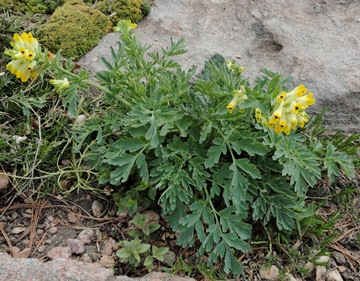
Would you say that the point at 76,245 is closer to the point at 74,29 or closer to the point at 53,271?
the point at 53,271

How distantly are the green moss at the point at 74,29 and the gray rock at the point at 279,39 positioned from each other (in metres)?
0.09

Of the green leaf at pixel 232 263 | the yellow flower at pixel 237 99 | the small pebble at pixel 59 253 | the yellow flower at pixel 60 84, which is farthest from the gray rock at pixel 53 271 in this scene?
the yellow flower at pixel 237 99

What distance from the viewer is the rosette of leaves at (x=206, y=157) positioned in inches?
101

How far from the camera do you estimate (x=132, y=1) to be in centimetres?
426

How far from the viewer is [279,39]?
13.7ft

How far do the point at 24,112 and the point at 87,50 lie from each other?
1014 millimetres

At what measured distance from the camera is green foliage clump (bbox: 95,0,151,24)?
4.19 metres

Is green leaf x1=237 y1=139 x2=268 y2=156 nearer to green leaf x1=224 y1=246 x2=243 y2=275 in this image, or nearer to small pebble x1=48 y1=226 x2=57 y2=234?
green leaf x1=224 y1=246 x2=243 y2=275

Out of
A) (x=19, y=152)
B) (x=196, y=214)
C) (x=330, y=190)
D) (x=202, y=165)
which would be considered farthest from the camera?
(x=330, y=190)

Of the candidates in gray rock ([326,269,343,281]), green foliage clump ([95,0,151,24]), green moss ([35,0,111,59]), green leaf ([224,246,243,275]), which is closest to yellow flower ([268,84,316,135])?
green leaf ([224,246,243,275])

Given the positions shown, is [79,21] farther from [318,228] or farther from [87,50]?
[318,228]

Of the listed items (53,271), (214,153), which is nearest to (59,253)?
(53,271)

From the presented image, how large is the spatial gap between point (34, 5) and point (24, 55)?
1885 mm

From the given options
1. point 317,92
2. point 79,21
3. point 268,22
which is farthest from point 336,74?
point 79,21
